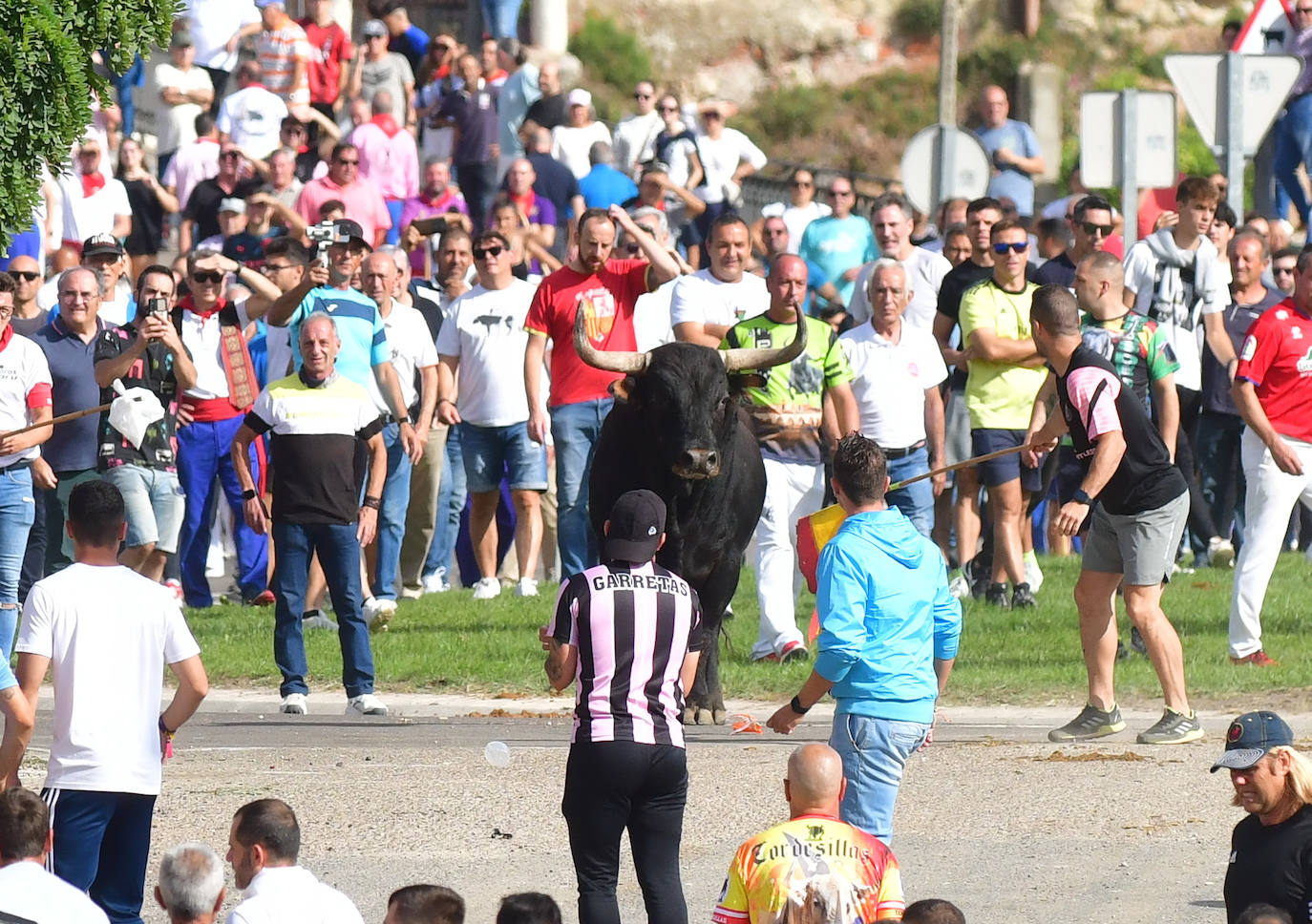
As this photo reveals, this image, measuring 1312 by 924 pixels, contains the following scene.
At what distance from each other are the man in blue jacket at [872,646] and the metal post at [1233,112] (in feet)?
28.0

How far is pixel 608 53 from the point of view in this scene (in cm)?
3912

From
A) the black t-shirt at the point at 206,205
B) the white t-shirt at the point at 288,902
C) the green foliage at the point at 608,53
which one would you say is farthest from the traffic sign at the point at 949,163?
the green foliage at the point at 608,53

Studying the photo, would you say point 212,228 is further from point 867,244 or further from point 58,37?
point 58,37

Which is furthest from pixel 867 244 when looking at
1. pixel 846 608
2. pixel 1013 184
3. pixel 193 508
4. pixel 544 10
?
pixel 544 10

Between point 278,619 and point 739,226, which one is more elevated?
point 739,226

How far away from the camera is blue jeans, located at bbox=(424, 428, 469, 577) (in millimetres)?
15445

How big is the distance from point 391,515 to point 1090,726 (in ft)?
17.1

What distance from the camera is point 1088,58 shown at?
41.7 metres

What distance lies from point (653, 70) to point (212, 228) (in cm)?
2252

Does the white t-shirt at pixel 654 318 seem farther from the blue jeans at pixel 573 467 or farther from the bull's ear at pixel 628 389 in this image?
the bull's ear at pixel 628 389

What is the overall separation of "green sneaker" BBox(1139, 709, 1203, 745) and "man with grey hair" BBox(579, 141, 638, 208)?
436 inches

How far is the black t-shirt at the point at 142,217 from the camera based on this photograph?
19922mm

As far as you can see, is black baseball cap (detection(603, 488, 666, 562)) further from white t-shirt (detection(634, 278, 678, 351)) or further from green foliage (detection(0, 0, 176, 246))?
white t-shirt (detection(634, 278, 678, 351))

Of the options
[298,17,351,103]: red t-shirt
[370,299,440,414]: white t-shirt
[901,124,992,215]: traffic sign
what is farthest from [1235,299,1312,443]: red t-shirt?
[298,17,351,103]: red t-shirt
